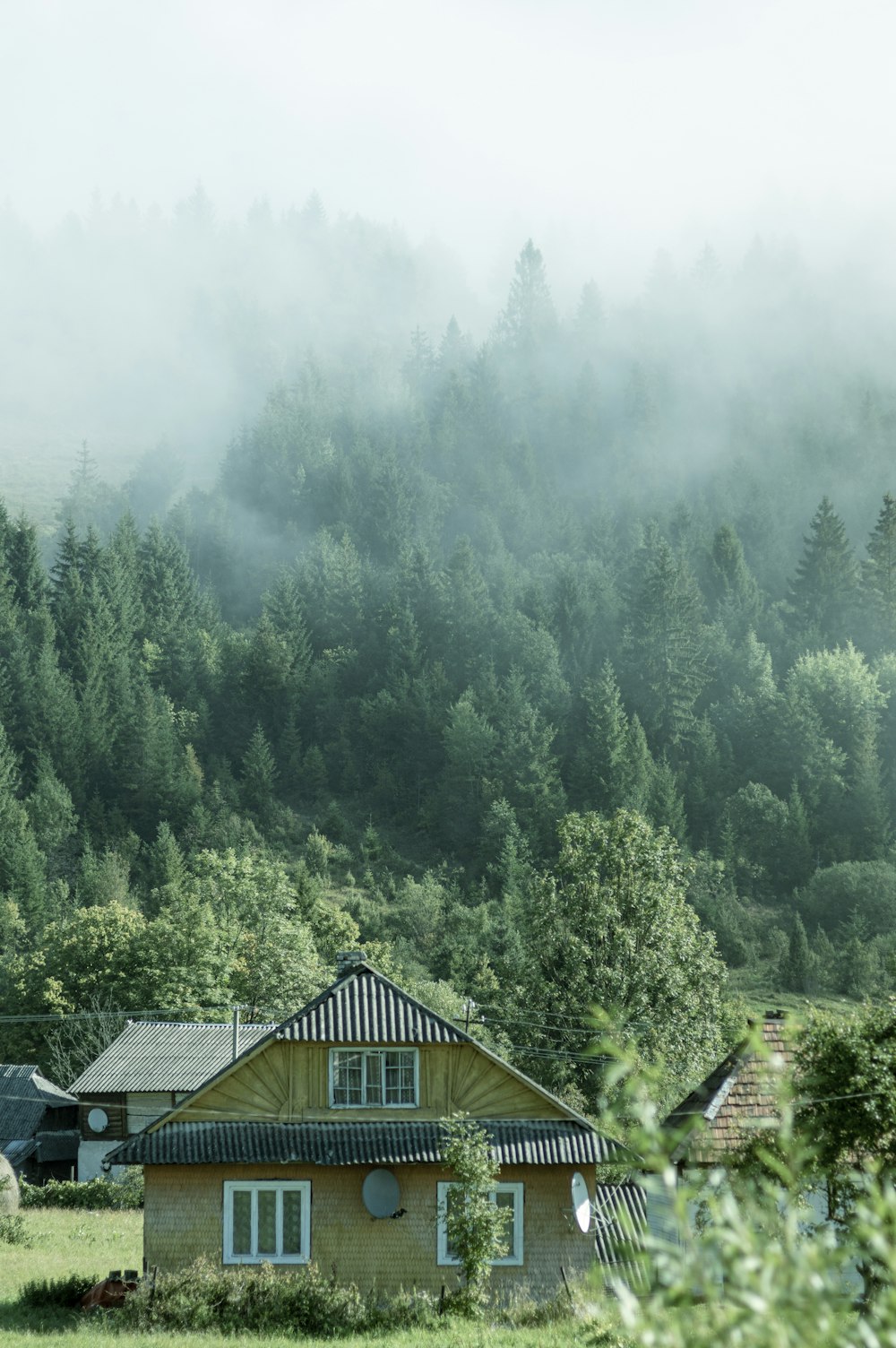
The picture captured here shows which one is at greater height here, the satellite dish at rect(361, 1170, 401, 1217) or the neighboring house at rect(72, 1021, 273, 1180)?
the neighboring house at rect(72, 1021, 273, 1180)

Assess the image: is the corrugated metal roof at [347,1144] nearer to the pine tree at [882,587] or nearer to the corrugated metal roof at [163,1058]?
the corrugated metal roof at [163,1058]

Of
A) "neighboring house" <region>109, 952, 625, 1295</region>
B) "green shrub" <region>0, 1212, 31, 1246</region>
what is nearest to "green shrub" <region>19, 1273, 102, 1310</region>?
"neighboring house" <region>109, 952, 625, 1295</region>

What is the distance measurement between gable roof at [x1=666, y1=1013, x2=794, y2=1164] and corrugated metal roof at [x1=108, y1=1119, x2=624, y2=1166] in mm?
2489

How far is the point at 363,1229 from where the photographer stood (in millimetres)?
31609

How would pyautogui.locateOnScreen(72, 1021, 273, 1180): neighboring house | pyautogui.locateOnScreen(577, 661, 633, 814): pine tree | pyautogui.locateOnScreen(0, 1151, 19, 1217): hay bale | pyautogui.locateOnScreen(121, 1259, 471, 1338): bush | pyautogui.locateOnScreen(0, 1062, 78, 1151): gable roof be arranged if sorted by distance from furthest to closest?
pyautogui.locateOnScreen(577, 661, 633, 814): pine tree
pyautogui.locateOnScreen(0, 1062, 78, 1151): gable roof
pyautogui.locateOnScreen(72, 1021, 273, 1180): neighboring house
pyautogui.locateOnScreen(0, 1151, 19, 1217): hay bale
pyautogui.locateOnScreen(121, 1259, 471, 1338): bush

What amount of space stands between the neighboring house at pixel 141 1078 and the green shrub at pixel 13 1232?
17.4 meters

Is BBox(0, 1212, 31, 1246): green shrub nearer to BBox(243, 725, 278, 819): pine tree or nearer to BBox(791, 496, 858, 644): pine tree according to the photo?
BBox(243, 725, 278, 819): pine tree

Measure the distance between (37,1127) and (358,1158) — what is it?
38537 millimetres

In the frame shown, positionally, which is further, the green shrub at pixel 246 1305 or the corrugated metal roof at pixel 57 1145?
the corrugated metal roof at pixel 57 1145

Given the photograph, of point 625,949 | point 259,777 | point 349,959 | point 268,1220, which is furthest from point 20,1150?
point 259,777

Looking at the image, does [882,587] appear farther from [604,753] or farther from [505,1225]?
[505,1225]

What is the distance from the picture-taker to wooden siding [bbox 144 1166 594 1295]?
3112 cm

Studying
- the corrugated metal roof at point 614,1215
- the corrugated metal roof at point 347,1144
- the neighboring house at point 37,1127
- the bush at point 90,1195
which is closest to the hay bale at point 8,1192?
the bush at point 90,1195

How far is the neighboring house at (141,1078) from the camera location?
60.3 m
